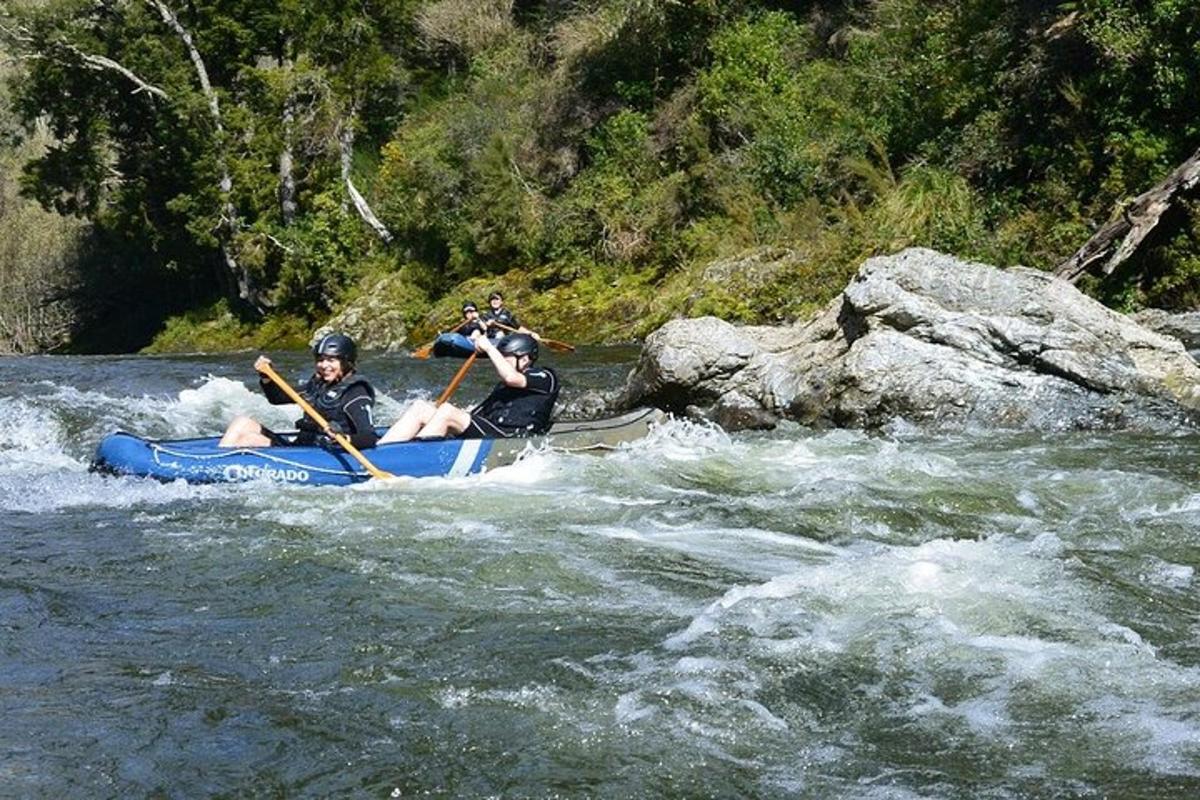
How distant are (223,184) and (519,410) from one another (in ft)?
60.8

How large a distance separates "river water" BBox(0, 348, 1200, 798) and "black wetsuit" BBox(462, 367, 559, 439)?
40cm

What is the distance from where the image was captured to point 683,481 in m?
8.89

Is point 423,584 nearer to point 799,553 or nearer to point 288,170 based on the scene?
point 799,553

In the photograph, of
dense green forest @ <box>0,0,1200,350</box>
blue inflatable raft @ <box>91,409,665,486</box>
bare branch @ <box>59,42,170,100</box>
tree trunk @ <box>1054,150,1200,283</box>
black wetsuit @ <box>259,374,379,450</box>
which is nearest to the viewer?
blue inflatable raft @ <box>91,409,665,486</box>

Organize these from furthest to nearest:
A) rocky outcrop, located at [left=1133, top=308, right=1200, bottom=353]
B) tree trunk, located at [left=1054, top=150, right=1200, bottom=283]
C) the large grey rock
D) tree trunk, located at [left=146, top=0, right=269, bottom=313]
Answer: tree trunk, located at [left=146, top=0, right=269, bottom=313]
the large grey rock
tree trunk, located at [left=1054, top=150, right=1200, bottom=283]
rocky outcrop, located at [left=1133, top=308, right=1200, bottom=353]

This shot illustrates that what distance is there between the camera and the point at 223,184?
2647cm

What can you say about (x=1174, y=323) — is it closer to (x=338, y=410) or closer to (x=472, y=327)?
(x=472, y=327)

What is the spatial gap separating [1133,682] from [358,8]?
2455 centimetres

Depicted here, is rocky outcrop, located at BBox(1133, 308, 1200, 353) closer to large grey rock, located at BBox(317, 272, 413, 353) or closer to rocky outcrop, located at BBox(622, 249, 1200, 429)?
rocky outcrop, located at BBox(622, 249, 1200, 429)

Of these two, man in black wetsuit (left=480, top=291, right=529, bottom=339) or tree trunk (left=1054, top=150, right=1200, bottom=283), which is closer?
tree trunk (left=1054, top=150, right=1200, bottom=283)

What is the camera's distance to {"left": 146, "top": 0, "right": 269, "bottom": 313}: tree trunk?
26219 mm

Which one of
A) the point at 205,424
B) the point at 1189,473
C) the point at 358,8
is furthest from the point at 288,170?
the point at 1189,473

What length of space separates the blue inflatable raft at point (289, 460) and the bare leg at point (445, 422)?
0.39m

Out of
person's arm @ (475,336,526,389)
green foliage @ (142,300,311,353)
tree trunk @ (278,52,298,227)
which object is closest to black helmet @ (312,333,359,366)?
person's arm @ (475,336,526,389)
